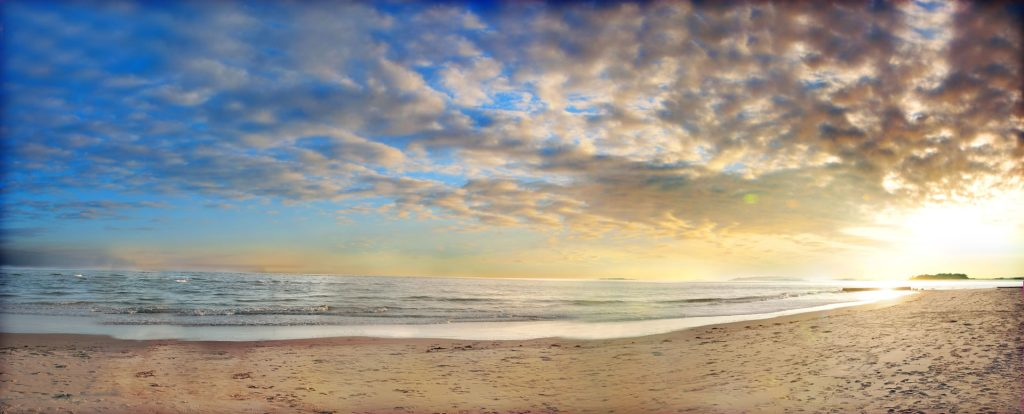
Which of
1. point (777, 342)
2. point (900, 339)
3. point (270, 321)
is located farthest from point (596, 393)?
point (270, 321)

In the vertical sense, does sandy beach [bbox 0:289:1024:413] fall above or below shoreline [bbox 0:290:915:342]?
above

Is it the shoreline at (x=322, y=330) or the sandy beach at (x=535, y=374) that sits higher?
the sandy beach at (x=535, y=374)

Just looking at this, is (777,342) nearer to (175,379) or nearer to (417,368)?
(417,368)

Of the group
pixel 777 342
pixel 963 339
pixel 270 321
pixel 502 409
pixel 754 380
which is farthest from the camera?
pixel 270 321

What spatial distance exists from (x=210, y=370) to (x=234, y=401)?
3759mm

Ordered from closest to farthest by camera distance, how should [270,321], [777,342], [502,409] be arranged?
[502,409], [777,342], [270,321]

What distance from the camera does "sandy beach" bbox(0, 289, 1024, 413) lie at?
9.78 m

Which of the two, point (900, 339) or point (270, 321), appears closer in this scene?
point (900, 339)

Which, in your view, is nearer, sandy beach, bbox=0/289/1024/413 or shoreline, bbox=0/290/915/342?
sandy beach, bbox=0/289/1024/413

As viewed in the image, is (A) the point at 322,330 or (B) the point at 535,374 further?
Answer: (A) the point at 322,330

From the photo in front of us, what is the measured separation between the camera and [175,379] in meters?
12.1

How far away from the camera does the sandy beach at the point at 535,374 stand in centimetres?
978

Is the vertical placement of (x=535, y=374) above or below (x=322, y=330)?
above

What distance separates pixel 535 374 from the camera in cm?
1334
